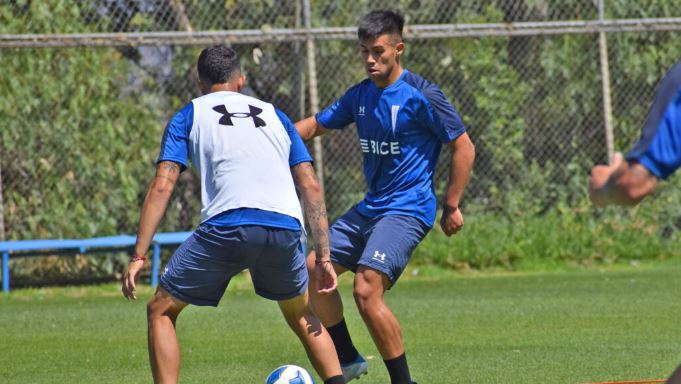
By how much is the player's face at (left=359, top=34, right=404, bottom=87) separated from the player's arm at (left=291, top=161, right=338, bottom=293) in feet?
3.78

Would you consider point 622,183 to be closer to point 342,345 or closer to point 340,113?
point 342,345

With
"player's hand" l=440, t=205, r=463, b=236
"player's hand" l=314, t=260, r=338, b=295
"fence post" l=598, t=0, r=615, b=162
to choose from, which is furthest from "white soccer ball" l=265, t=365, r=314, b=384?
"fence post" l=598, t=0, r=615, b=162

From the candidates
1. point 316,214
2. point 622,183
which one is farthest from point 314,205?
point 622,183

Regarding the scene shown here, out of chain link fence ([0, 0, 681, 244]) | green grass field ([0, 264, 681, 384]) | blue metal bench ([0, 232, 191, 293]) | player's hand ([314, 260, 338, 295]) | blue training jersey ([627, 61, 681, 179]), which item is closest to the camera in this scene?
blue training jersey ([627, 61, 681, 179])

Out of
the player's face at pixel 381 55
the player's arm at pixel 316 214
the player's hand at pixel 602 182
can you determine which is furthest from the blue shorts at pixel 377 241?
the player's hand at pixel 602 182

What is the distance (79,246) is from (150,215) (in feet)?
23.2

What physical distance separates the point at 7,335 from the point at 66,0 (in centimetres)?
480

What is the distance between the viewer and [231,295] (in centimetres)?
1283

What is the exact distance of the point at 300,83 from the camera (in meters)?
14.0

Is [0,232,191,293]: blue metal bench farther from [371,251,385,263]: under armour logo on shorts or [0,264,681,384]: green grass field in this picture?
[371,251,385,263]: under armour logo on shorts

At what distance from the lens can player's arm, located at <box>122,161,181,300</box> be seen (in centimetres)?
605

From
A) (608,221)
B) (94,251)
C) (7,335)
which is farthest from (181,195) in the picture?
(608,221)

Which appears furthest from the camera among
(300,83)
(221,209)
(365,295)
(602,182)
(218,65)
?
(300,83)

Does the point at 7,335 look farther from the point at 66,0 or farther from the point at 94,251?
the point at 66,0
